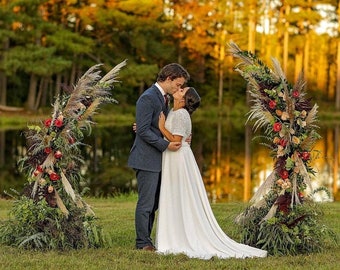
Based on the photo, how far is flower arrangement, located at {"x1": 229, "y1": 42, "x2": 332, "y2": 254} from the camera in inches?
281

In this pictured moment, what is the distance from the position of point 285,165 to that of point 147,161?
1129 mm

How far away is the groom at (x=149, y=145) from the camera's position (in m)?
7.09

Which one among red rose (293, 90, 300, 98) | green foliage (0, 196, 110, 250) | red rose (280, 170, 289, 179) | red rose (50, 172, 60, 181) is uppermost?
red rose (293, 90, 300, 98)

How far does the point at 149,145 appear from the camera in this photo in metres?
7.16

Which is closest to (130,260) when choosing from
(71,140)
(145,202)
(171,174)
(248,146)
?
(145,202)

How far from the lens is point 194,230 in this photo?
23.4 feet

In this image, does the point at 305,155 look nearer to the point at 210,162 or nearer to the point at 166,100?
the point at 166,100

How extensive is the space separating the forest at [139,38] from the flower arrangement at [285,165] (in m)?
25.2

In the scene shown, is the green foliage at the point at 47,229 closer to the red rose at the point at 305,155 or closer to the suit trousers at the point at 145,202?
the suit trousers at the point at 145,202

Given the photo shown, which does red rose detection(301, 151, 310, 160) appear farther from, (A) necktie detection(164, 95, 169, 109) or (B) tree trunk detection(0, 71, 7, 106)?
(B) tree trunk detection(0, 71, 7, 106)

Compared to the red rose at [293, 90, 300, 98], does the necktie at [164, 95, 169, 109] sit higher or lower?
lower

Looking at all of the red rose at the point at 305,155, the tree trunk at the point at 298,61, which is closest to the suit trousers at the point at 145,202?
the red rose at the point at 305,155

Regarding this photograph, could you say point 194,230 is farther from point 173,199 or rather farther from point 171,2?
point 171,2

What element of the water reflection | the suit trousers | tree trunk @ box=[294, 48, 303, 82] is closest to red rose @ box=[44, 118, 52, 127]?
the suit trousers
